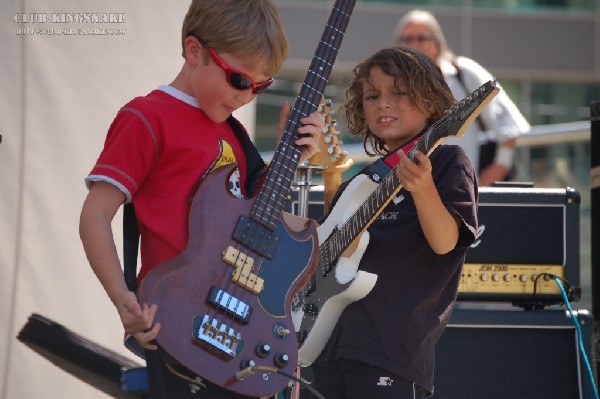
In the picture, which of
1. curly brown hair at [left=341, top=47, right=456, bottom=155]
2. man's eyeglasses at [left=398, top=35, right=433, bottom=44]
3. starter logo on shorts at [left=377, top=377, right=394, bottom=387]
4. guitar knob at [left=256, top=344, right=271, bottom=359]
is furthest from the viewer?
man's eyeglasses at [left=398, top=35, right=433, bottom=44]

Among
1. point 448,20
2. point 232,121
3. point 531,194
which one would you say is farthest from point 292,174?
point 448,20

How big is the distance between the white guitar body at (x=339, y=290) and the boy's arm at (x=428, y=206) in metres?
0.23

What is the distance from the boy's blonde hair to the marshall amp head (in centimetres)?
194

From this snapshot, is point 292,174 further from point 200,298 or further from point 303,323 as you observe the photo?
point 303,323

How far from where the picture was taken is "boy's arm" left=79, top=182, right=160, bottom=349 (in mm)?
2326

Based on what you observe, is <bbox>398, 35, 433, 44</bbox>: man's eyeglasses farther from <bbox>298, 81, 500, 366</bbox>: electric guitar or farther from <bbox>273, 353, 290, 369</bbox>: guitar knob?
<bbox>273, 353, 290, 369</bbox>: guitar knob

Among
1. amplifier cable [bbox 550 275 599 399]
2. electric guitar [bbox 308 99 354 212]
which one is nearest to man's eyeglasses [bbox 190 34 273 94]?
electric guitar [bbox 308 99 354 212]

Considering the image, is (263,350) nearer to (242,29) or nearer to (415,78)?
(242,29)

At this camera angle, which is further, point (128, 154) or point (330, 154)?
point (330, 154)

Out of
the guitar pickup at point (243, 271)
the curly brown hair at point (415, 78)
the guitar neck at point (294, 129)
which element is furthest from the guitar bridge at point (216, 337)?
the curly brown hair at point (415, 78)

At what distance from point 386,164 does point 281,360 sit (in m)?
0.90

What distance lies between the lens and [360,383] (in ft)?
9.95

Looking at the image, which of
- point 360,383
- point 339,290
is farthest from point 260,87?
point 360,383

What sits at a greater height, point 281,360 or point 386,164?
point 386,164
